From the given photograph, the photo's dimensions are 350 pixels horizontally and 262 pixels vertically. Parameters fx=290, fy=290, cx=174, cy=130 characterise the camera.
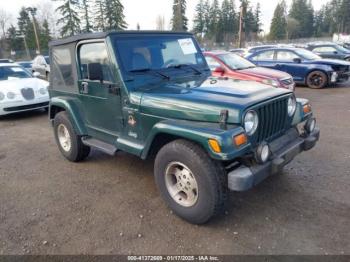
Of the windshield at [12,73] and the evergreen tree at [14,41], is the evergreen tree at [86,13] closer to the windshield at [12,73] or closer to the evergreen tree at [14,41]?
the evergreen tree at [14,41]

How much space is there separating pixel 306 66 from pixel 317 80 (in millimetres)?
684

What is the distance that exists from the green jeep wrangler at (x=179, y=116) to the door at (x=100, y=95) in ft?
0.05

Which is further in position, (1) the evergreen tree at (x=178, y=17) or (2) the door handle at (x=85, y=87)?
(1) the evergreen tree at (x=178, y=17)

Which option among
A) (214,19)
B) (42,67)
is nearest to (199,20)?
(214,19)

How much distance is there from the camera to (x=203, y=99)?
2.93m

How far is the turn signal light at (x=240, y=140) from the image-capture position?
103 inches

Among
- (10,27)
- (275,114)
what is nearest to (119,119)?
(275,114)

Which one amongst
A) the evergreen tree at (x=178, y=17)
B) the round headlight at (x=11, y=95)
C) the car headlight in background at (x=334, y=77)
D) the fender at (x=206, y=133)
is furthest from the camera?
the evergreen tree at (x=178, y=17)

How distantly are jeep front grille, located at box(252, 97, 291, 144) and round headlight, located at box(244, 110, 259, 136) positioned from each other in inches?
2.4

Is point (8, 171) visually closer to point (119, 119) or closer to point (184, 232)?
point (119, 119)

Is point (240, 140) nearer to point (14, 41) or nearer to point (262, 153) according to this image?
point (262, 153)

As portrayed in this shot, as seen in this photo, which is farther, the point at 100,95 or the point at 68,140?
the point at 68,140

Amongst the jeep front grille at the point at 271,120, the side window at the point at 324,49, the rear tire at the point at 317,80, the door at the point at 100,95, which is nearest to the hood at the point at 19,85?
the door at the point at 100,95

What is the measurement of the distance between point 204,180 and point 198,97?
851 mm
